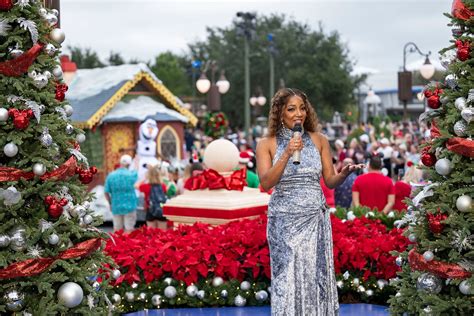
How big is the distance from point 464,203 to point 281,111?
1.54 meters

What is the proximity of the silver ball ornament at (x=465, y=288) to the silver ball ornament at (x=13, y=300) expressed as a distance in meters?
2.85

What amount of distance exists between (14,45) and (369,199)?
20.6ft

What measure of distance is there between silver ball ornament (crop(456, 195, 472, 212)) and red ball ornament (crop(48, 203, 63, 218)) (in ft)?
8.49

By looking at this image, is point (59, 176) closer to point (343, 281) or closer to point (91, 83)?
point (343, 281)

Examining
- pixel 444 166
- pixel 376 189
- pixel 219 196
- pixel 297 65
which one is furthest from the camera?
pixel 297 65

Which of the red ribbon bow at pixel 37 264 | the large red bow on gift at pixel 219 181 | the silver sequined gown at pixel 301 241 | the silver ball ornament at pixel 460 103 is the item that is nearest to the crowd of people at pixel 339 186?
the large red bow on gift at pixel 219 181

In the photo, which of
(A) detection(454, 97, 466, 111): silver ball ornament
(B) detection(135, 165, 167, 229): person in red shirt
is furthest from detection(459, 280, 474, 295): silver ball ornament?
(B) detection(135, 165, 167, 229): person in red shirt

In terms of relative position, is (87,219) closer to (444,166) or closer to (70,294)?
(70,294)

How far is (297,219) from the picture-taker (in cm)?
584

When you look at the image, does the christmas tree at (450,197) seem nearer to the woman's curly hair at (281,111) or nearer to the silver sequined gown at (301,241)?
the silver sequined gown at (301,241)

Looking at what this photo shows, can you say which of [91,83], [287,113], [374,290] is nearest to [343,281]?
[374,290]

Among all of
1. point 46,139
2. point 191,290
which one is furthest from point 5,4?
point 191,290

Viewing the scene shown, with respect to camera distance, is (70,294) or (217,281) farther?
(217,281)

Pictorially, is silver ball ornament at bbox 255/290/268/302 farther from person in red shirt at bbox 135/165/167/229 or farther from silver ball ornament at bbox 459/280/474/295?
person in red shirt at bbox 135/165/167/229
